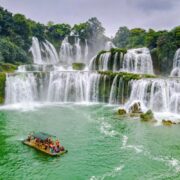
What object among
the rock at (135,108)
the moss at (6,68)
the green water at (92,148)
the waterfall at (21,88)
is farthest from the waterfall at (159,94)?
the moss at (6,68)

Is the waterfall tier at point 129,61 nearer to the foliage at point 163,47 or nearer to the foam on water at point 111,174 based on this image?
the foliage at point 163,47

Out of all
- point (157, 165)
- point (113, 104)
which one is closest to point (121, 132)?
point (157, 165)

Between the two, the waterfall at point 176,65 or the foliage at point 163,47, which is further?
the foliage at point 163,47

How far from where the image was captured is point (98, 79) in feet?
135

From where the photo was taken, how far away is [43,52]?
6419cm

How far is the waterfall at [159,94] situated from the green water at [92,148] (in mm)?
5117

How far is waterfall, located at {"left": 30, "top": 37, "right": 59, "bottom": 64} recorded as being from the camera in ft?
205

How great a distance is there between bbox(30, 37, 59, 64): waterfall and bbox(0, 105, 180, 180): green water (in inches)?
1194

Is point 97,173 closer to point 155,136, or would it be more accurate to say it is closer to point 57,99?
point 155,136

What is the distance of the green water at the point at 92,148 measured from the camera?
1928cm

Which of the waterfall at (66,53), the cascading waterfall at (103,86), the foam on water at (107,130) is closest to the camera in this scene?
the foam on water at (107,130)

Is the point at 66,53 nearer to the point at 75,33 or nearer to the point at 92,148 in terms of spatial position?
the point at 75,33

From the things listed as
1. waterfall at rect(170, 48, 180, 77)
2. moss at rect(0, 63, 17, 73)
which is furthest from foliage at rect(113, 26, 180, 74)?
moss at rect(0, 63, 17, 73)

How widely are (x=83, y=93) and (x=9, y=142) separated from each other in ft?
60.9
